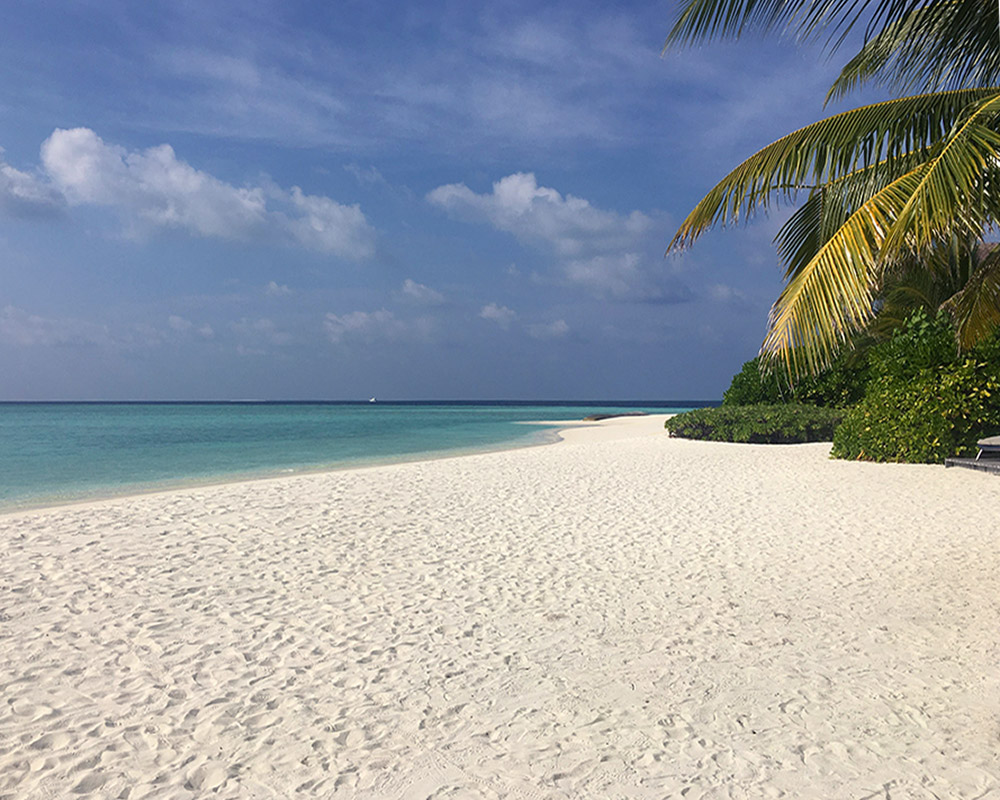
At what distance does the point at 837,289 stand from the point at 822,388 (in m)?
17.5

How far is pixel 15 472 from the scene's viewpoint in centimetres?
1506

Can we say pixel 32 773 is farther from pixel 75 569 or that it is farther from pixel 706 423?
pixel 706 423

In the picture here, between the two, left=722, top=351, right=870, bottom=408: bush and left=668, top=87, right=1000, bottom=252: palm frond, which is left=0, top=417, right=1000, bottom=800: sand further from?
left=722, top=351, right=870, bottom=408: bush

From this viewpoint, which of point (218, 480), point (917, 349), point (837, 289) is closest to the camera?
point (837, 289)

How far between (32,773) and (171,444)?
2368 cm

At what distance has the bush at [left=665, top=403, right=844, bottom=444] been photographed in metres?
17.2

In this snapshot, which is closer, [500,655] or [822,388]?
[500,655]

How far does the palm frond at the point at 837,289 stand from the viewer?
14.3 feet

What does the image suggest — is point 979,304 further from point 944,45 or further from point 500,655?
point 500,655

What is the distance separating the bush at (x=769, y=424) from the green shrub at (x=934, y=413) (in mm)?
4442

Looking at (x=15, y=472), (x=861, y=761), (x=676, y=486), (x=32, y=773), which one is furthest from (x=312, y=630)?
(x=15, y=472)

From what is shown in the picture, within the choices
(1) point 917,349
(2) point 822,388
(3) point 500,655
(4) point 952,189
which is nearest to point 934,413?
(1) point 917,349

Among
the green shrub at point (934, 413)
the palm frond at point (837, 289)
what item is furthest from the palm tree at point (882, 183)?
the green shrub at point (934, 413)

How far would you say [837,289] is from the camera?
4.40m
